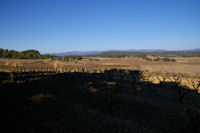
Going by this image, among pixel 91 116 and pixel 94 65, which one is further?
pixel 94 65

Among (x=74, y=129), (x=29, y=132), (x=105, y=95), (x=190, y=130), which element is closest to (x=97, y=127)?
(x=74, y=129)

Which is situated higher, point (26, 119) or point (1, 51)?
point (1, 51)

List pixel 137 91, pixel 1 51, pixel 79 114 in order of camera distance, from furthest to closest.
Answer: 1. pixel 1 51
2. pixel 137 91
3. pixel 79 114

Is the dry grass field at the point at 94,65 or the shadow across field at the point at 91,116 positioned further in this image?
the dry grass field at the point at 94,65

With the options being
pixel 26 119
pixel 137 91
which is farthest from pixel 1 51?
pixel 26 119

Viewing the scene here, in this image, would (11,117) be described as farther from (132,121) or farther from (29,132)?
(132,121)

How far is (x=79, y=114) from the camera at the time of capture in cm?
1141

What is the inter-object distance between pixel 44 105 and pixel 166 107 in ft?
39.9

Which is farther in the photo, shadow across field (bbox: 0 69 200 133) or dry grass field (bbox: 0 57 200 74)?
dry grass field (bbox: 0 57 200 74)

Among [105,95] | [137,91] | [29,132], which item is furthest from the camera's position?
[137,91]

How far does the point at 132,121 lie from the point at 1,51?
281ft

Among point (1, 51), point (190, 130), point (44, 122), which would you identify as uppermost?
point (1, 51)

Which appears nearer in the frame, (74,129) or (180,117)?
(74,129)

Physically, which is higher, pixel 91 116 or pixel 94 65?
pixel 94 65
